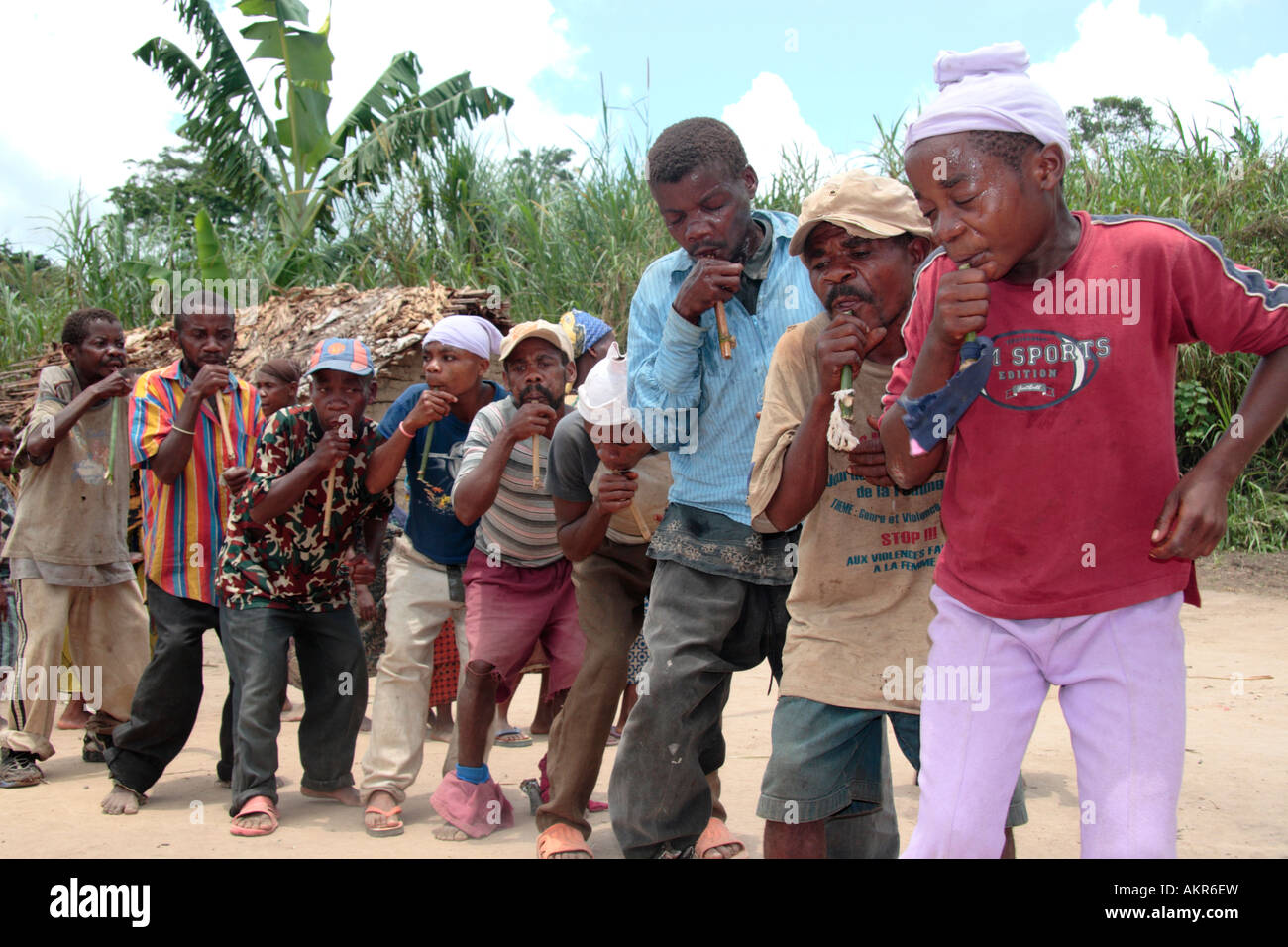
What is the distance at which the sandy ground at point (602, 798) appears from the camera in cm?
388

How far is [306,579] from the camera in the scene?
443 cm

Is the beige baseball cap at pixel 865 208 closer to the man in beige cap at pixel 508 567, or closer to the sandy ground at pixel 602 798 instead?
the man in beige cap at pixel 508 567

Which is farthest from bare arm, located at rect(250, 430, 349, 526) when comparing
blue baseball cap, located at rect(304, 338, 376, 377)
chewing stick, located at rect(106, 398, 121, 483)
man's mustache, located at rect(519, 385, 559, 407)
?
chewing stick, located at rect(106, 398, 121, 483)

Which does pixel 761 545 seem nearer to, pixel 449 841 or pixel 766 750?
pixel 449 841

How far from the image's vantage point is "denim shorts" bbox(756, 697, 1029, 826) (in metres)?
2.67

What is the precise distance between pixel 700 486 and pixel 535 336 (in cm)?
128

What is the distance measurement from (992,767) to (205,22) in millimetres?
14844

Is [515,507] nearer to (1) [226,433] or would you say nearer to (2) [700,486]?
(2) [700,486]

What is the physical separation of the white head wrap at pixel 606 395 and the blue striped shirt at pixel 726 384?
0.32 meters

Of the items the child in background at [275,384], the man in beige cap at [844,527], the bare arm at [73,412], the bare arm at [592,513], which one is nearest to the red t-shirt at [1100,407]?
the man in beige cap at [844,527]

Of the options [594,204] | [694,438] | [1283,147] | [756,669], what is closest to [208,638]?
[756,669]

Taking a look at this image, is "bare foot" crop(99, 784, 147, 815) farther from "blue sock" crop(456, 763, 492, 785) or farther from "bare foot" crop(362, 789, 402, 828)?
"blue sock" crop(456, 763, 492, 785)

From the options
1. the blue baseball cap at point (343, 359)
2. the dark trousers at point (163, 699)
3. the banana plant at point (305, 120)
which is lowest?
the dark trousers at point (163, 699)

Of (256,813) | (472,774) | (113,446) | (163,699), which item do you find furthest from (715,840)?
(113,446)
